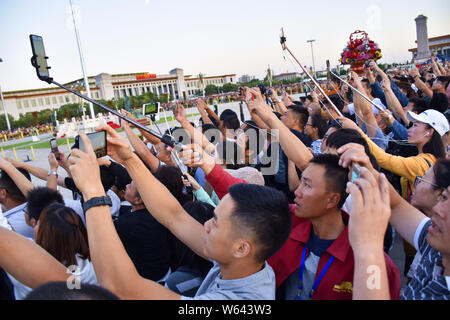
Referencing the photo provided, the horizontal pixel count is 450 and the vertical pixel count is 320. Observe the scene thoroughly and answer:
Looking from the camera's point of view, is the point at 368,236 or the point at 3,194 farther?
the point at 3,194

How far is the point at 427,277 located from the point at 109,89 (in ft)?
292

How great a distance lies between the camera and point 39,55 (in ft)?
7.76

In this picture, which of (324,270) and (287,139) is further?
(287,139)

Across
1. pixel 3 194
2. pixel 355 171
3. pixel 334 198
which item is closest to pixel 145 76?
pixel 3 194

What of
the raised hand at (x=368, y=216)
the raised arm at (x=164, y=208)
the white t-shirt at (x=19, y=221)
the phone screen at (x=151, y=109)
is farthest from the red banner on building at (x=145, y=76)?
the raised hand at (x=368, y=216)

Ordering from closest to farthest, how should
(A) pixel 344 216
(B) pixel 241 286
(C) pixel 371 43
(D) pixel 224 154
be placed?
(B) pixel 241 286 < (A) pixel 344 216 < (D) pixel 224 154 < (C) pixel 371 43

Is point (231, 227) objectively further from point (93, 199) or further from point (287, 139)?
point (287, 139)

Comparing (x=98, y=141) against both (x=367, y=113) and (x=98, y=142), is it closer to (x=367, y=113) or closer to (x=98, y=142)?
(x=98, y=142)

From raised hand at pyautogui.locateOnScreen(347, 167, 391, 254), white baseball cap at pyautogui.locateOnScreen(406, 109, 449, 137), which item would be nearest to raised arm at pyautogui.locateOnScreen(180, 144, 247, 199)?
raised hand at pyautogui.locateOnScreen(347, 167, 391, 254)

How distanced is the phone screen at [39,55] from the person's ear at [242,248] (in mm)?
1858

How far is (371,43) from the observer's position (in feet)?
25.6
